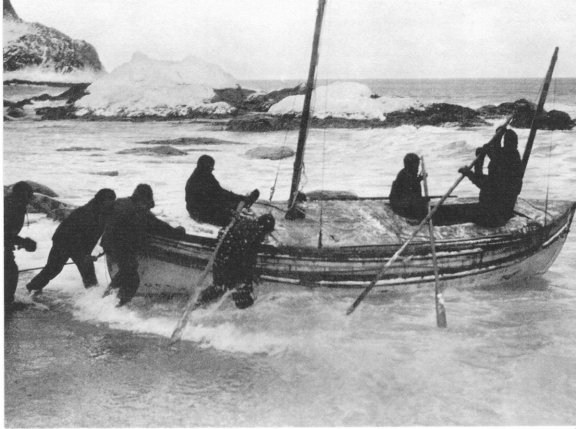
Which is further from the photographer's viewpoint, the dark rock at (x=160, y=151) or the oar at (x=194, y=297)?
the dark rock at (x=160, y=151)

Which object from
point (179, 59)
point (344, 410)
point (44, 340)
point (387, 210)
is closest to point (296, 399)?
point (344, 410)

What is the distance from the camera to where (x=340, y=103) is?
314 inches

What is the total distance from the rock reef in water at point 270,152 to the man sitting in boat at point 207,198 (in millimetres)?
1595

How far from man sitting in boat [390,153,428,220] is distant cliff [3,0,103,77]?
3.60 m

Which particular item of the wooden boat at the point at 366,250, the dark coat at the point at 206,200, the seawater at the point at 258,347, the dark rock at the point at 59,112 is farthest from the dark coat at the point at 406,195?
the dark rock at the point at 59,112

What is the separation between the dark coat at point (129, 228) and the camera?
16.4 feet

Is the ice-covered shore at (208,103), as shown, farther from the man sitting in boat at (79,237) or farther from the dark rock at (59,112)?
the man sitting in boat at (79,237)

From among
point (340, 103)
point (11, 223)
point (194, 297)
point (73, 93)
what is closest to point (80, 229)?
point (11, 223)

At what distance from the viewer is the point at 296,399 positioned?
13.1 feet

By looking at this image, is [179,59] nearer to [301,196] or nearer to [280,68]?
[280,68]

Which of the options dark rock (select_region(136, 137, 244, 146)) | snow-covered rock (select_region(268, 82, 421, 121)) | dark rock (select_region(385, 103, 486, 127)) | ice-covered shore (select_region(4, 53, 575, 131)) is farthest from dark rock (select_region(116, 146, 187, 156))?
dark rock (select_region(385, 103, 486, 127))

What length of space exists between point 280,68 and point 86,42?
82.4 inches

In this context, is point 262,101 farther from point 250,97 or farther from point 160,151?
point 160,151

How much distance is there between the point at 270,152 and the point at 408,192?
207 cm
